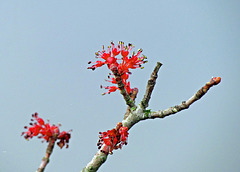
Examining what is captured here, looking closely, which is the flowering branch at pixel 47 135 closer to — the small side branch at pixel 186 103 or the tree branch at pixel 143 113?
the tree branch at pixel 143 113

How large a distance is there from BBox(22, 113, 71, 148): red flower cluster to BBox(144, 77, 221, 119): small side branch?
1.89ft

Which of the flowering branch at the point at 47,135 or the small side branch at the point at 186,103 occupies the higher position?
the small side branch at the point at 186,103

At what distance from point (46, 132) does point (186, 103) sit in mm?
676

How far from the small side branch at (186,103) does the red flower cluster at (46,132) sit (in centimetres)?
58

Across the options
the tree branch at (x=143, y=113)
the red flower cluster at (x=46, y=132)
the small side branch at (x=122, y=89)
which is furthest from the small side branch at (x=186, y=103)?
the red flower cluster at (x=46, y=132)

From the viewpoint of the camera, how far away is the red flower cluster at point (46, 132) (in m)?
1.10

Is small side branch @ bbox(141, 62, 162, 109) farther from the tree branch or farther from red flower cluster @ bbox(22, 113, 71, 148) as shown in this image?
red flower cluster @ bbox(22, 113, 71, 148)

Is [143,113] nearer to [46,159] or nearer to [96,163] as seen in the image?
[96,163]

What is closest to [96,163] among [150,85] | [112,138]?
[112,138]

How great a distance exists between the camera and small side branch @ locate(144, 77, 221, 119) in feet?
4.35

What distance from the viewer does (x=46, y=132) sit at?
112 cm

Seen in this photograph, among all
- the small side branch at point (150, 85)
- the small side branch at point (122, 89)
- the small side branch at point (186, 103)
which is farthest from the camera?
the small side branch at point (150, 85)

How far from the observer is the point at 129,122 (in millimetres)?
1571

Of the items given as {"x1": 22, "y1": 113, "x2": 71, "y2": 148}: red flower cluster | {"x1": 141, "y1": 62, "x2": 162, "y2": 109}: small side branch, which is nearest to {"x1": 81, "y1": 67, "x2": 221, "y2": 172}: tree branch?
{"x1": 141, "y1": 62, "x2": 162, "y2": 109}: small side branch
